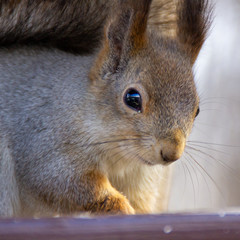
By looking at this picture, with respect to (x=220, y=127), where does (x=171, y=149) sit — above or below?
above

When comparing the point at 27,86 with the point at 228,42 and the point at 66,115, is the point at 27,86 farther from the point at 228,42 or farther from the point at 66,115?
the point at 228,42

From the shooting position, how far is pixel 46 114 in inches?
49.1

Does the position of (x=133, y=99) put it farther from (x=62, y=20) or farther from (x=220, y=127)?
(x=220, y=127)

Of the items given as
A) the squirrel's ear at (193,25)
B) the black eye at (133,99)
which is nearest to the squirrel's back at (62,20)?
the squirrel's ear at (193,25)

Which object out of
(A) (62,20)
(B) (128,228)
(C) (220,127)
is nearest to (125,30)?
(A) (62,20)

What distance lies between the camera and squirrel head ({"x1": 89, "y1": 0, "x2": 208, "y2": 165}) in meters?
1.06

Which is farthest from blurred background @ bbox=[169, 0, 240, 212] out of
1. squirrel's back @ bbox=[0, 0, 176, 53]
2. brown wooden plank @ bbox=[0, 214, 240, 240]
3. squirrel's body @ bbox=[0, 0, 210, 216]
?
brown wooden plank @ bbox=[0, 214, 240, 240]

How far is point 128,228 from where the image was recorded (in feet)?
2.03

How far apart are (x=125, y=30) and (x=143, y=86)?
159 millimetres

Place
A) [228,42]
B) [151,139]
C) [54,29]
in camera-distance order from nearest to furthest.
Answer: [151,139] → [54,29] → [228,42]

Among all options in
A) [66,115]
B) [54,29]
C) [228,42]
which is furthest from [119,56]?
[228,42]

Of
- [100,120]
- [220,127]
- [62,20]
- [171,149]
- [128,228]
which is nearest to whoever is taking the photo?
[128,228]

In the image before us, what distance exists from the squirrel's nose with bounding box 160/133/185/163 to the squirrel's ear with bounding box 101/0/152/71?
263 mm

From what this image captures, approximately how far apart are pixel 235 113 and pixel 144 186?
107 cm
